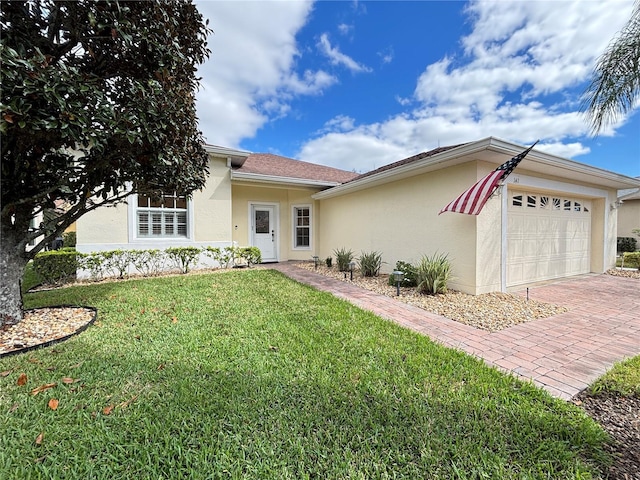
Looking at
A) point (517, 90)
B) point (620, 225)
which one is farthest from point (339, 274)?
point (620, 225)

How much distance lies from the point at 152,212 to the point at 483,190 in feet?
29.9

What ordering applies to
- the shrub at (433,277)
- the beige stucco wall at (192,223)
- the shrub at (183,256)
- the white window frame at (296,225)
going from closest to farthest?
the shrub at (433,277) < the beige stucco wall at (192,223) < the shrub at (183,256) < the white window frame at (296,225)

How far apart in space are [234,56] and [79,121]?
6193 mm

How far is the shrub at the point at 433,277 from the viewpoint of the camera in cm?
615

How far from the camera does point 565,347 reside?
3.55m

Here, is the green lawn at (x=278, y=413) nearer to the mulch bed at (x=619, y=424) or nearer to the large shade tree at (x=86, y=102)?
the mulch bed at (x=619, y=424)

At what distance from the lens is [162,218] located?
28.8 feet

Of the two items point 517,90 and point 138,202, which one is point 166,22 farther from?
point 517,90

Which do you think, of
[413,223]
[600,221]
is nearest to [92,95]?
[413,223]

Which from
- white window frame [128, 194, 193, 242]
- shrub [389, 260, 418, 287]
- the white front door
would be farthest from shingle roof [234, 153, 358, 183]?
shrub [389, 260, 418, 287]

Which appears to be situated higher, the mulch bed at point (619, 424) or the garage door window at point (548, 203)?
the garage door window at point (548, 203)

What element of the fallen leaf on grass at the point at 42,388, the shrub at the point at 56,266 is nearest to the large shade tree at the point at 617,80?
the fallen leaf on grass at the point at 42,388

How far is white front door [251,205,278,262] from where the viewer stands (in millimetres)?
11239

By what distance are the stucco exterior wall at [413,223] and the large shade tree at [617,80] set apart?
2.59 m
